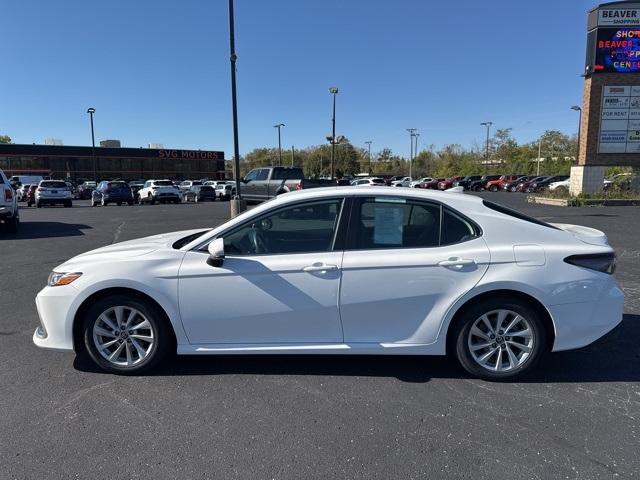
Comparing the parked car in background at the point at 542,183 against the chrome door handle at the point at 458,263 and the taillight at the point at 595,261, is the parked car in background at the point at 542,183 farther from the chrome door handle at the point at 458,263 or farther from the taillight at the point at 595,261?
the chrome door handle at the point at 458,263

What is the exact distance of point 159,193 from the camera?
30.9m

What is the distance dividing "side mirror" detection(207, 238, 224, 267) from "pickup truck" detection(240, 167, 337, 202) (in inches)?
606

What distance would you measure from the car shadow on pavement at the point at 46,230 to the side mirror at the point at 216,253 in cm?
1107

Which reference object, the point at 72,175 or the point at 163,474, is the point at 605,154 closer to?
the point at 163,474

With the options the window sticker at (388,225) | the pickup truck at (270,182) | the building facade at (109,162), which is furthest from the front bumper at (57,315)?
the building facade at (109,162)

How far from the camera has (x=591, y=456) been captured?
275 centimetres

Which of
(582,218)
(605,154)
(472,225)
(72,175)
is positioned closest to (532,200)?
(605,154)

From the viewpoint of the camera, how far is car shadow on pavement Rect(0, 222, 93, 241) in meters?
12.8

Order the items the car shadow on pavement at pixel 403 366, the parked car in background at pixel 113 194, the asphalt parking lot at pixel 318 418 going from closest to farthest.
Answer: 1. the asphalt parking lot at pixel 318 418
2. the car shadow on pavement at pixel 403 366
3. the parked car in background at pixel 113 194

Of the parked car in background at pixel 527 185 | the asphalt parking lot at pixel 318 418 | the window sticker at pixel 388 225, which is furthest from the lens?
the parked car in background at pixel 527 185

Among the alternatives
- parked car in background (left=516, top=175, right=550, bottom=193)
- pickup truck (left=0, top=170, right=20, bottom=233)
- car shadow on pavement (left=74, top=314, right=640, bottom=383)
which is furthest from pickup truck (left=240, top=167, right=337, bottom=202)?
parked car in background (left=516, top=175, right=550, bottom=193)

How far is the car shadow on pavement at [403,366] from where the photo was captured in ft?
12.5

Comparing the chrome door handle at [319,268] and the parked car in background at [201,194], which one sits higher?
the chrome door handle at [319,268]

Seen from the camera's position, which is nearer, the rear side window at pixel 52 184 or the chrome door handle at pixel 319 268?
the chrome door handle at pixel 319 268
